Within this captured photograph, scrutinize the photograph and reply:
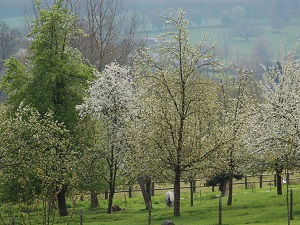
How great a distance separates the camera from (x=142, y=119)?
4162 cm

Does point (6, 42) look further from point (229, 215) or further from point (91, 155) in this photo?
point (229, 215)

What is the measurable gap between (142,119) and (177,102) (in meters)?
2.74

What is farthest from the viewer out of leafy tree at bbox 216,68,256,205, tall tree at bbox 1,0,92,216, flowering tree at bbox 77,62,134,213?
tall tree at bbox 1,0,92,216

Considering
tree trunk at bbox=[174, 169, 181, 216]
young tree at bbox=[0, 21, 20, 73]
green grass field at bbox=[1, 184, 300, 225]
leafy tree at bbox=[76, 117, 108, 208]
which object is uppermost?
young tree at bbox=[0, 21, 20, 73]

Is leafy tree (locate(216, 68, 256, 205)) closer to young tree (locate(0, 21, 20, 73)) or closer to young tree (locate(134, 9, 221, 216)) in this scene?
young tree (locate(134, 9, 221, 216))

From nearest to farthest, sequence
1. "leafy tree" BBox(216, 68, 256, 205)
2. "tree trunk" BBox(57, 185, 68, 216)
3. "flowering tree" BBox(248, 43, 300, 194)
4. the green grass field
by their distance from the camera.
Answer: "flowering tree" BBox(248, 43, 300, 194) < the green grass field < "leafy tree" BBox(216, 68, 256, 205) < "tree trunk" BBox(57, 185, 68, 216)

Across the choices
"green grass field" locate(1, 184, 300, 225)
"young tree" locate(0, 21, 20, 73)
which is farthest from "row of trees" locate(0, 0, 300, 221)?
"young tree" locate(0, 21, 20, 73)

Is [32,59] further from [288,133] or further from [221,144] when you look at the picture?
[288,133]

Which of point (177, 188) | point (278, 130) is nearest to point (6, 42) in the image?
point (177, 188)

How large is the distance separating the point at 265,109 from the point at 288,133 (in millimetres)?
3231

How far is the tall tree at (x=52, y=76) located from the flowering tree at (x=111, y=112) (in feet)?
9.36

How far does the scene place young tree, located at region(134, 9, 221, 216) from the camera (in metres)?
40.4

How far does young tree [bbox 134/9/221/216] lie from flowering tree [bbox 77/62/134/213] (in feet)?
15.3

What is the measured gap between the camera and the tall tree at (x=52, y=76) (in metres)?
48.3
